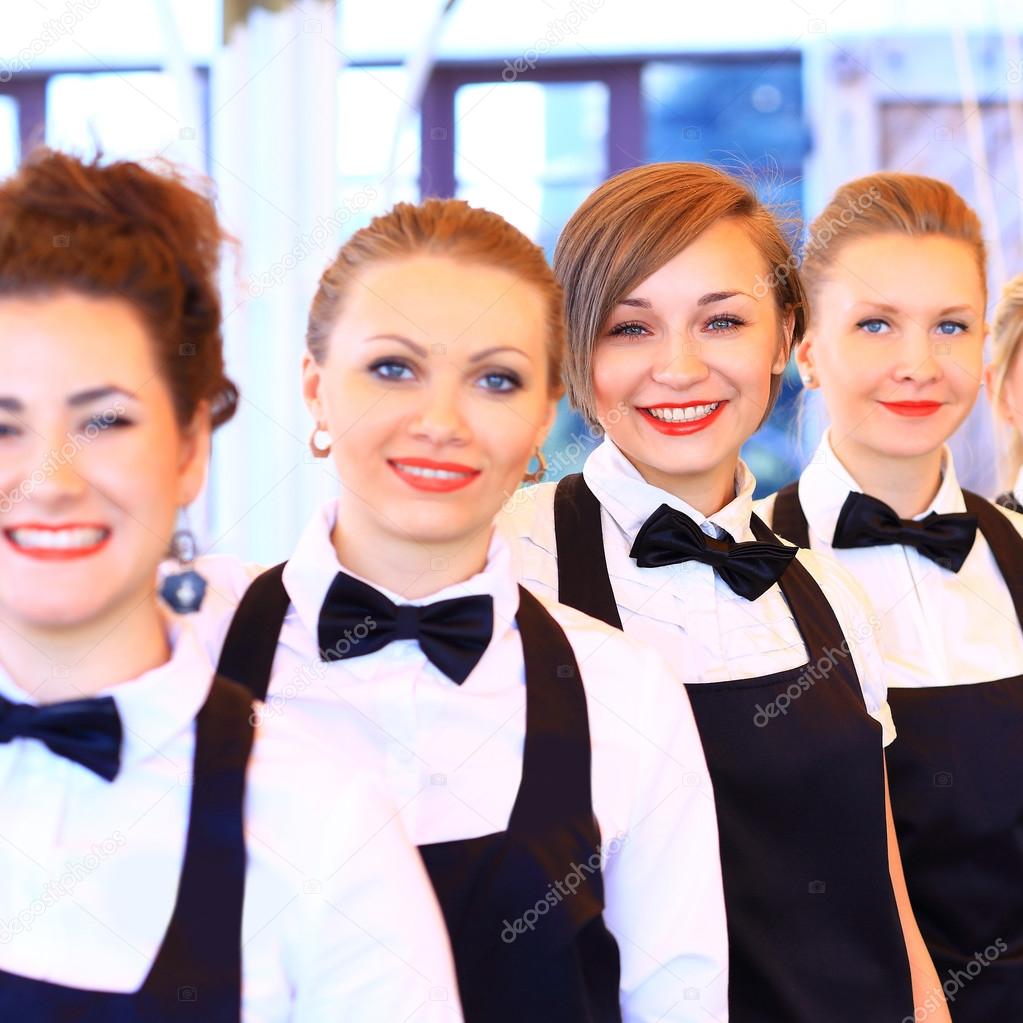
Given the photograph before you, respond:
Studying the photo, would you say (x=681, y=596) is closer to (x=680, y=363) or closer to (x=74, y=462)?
(x=680, y=363)

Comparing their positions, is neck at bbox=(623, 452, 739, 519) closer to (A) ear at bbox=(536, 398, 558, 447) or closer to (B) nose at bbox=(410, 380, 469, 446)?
(A) ear at bbox=(536, 398, 558, 447)

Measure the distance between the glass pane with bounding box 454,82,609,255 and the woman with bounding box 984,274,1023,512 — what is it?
3.38 meters

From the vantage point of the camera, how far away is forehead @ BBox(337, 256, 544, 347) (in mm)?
1498

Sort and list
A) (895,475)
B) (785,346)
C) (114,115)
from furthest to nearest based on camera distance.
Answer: (114,115) → (895,475) → (785,346)

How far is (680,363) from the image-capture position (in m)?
1.85

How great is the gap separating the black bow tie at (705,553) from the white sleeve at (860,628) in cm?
15

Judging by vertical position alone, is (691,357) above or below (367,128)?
below

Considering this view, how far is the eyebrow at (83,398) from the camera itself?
1.18 m

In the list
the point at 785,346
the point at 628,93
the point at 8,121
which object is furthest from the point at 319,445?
the point at 8,121

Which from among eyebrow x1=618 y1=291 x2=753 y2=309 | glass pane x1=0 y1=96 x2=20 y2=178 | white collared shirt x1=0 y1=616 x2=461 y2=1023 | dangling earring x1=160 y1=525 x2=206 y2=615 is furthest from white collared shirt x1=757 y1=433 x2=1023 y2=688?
glass pane x1=0 y1=96 x2=20 y2=178

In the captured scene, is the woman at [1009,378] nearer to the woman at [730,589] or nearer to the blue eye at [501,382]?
the woman at [730,589]

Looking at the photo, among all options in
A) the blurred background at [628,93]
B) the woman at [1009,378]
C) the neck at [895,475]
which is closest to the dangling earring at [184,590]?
the neck at [895,475]

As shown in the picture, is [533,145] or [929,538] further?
[533,145]

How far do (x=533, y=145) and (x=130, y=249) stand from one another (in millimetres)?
4857
